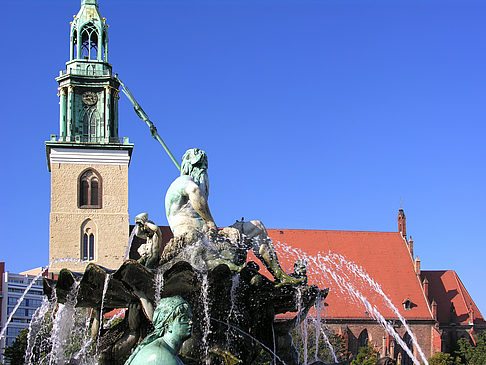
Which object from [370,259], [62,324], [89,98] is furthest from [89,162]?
[62,324]

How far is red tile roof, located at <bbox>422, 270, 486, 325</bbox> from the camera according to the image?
212 feet

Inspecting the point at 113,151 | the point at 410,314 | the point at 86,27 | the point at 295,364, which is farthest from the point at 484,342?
the point at 295,364

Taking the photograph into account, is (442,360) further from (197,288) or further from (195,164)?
(197,288)

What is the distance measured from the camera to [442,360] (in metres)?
56.7

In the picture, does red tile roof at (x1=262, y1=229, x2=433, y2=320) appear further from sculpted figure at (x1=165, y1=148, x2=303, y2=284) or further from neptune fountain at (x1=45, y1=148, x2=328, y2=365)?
sculpted figure at (x1=165, y1=148, x2=303, y2=284)

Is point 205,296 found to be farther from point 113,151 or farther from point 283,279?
point 113,151

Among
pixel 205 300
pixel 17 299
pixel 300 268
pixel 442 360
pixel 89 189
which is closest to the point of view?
pixel 205 300

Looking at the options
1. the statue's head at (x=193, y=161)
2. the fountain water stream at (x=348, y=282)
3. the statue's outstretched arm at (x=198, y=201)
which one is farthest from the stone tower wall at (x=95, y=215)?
the statue's outstretched arm at (x=198, y=201)

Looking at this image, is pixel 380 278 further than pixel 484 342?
Yes

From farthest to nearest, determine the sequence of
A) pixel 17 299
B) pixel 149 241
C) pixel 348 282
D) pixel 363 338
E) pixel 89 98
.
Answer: pixel 17 299, pixel 89 98, pixel 363 338, pixel 348 282, pixel 149 241

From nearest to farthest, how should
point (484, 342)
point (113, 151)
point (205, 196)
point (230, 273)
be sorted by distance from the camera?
point (230, 273), point (205, 196), point (484, 342), point (113, 151)

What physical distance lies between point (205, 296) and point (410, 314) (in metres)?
52.5

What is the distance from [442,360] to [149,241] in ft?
158

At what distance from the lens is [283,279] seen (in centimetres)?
1187
